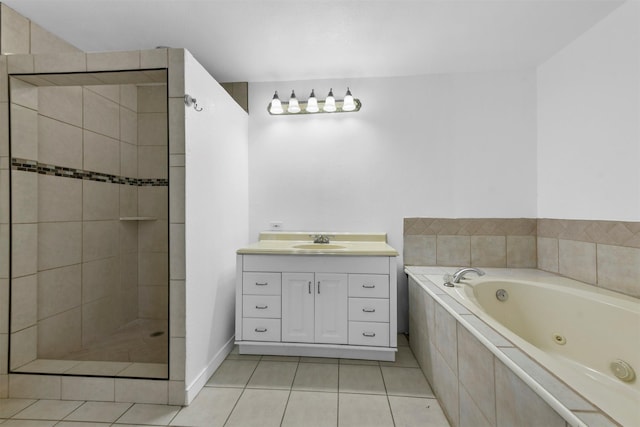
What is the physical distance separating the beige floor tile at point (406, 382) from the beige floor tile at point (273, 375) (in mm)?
604

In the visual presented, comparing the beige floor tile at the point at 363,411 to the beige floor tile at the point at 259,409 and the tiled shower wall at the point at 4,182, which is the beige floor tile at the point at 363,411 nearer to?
the beige floor tile at the point at 259,409

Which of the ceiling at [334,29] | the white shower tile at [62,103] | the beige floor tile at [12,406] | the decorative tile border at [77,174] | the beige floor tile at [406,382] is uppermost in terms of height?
the ceiling at [334,29]

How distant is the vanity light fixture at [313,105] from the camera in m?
2.47

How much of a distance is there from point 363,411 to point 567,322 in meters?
1.26

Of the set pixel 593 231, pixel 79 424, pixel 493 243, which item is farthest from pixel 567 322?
pixel 79 424

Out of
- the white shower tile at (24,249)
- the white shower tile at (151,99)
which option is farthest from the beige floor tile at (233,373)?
the white shower tile at (151,99)

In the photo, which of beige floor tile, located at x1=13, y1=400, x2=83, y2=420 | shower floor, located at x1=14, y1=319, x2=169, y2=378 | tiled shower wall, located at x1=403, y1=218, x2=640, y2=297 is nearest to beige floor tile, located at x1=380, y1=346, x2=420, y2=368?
tiled shower wall, located at x1=403, y1=218, x2=640, y2=297

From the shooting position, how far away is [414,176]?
102 inches

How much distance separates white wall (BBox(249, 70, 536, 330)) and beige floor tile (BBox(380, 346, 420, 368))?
35cm

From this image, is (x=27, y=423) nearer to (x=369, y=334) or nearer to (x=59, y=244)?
(x=59, y=244)

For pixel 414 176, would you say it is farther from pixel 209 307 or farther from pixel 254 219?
pixel 209 307

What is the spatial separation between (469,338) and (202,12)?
7.40 feet

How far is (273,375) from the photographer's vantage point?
192cm

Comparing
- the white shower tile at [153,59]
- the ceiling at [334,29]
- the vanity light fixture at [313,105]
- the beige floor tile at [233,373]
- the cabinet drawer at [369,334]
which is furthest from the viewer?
the vanity light fixture at [313,105]
